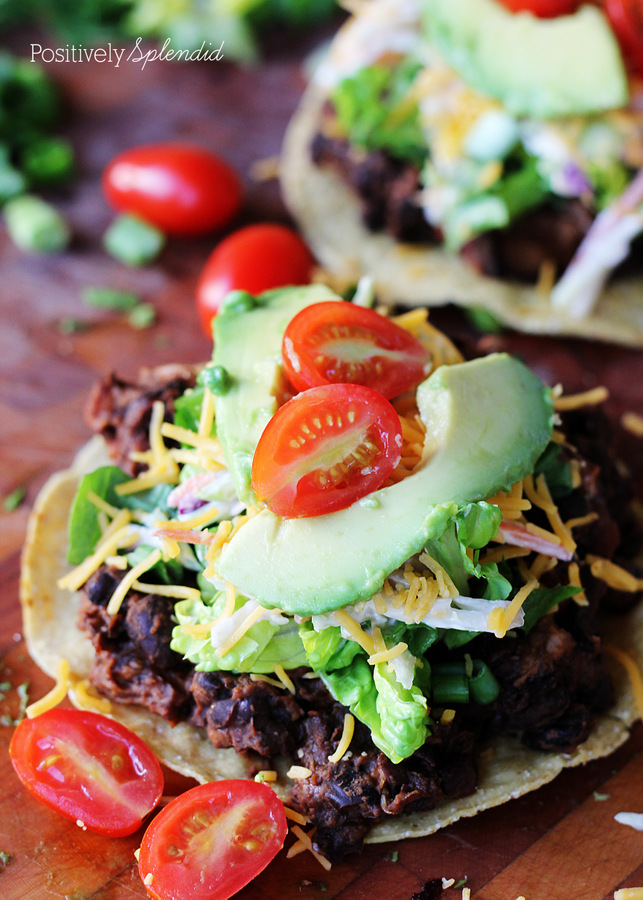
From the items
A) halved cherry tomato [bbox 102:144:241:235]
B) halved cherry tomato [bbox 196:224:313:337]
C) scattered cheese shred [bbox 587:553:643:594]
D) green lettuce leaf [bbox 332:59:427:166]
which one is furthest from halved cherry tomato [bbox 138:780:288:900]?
green lettuce leaf [bbox 332:59:427:166]

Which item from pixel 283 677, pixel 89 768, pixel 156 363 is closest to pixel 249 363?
pixel 283 677

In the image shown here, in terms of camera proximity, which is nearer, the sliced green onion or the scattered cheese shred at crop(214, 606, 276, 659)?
the scattered cheese shred at crop(214, 606, 276, 659)

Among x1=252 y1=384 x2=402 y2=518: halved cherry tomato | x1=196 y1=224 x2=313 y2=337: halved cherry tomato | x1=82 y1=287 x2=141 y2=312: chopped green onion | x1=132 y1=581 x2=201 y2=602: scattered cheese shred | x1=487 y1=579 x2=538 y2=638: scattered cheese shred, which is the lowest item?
x1=132 y1=581 x2=201 y2=602: scattered cheese shred

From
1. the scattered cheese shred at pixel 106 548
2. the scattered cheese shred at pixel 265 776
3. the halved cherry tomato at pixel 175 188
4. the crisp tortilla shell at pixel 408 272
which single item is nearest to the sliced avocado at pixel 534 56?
the crisp tortilla shell at pixel 408 272

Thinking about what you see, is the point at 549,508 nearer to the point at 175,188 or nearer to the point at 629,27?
the point at 629,27

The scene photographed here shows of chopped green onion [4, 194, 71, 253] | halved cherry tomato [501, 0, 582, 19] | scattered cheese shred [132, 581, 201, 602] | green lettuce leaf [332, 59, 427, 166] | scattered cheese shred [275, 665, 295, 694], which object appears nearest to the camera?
scattered cheese shred [275, 665, 295, 694]

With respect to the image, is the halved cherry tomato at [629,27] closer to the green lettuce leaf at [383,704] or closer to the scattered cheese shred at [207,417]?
the scattered cheese shred at [207,417]

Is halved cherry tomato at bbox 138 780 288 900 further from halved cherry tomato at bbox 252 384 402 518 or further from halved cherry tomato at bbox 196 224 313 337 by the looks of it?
halved cherry tomato at bbox 196 224 313 337
